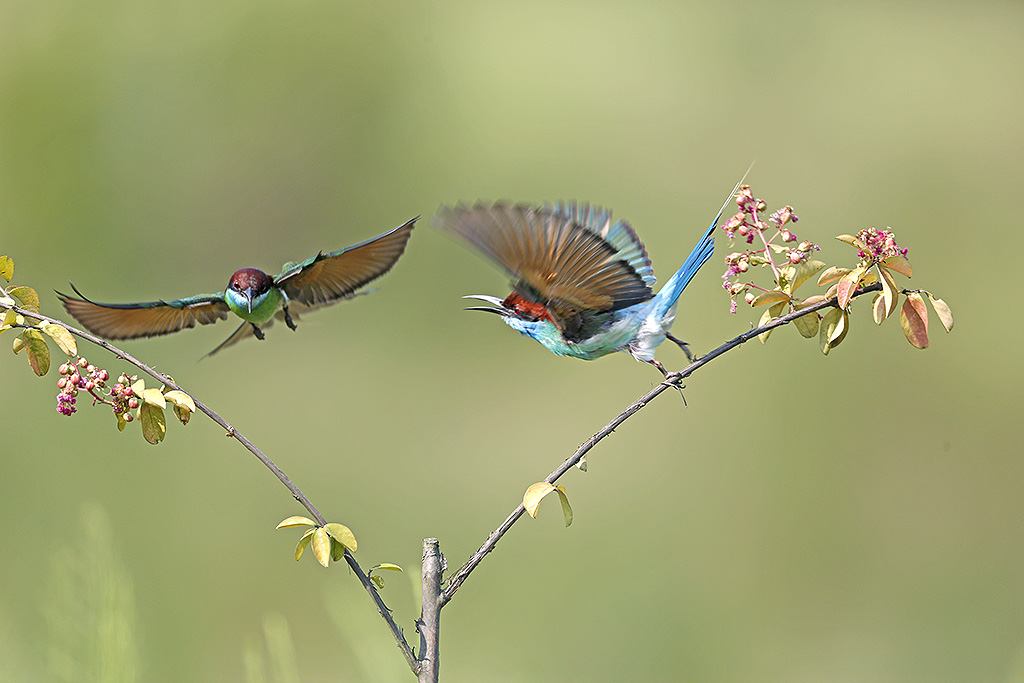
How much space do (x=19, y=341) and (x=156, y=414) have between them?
82 mm

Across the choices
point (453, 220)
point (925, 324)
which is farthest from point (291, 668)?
point (925, 324)

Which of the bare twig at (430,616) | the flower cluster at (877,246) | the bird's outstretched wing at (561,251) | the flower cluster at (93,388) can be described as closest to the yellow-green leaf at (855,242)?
the flower cluster at (877,246)

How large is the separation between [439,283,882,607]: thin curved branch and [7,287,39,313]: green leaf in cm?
27

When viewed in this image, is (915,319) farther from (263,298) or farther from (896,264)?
(263,298)

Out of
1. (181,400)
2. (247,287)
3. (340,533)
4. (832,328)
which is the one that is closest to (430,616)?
(340,533)

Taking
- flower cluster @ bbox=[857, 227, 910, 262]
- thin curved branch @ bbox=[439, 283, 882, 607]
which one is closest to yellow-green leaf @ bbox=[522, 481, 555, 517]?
thin curved branch @ bbox=[439, 283, 882, 607]

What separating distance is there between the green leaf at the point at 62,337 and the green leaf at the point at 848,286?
1.27ft

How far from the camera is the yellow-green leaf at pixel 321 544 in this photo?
0.39 metres

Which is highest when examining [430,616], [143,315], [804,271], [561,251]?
[143,315]

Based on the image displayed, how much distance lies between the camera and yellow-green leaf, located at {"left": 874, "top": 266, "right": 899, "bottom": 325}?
452 mm

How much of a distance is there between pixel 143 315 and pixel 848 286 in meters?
0.50

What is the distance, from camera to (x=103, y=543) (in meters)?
0.75

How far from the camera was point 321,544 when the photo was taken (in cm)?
40

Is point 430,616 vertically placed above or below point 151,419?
below
